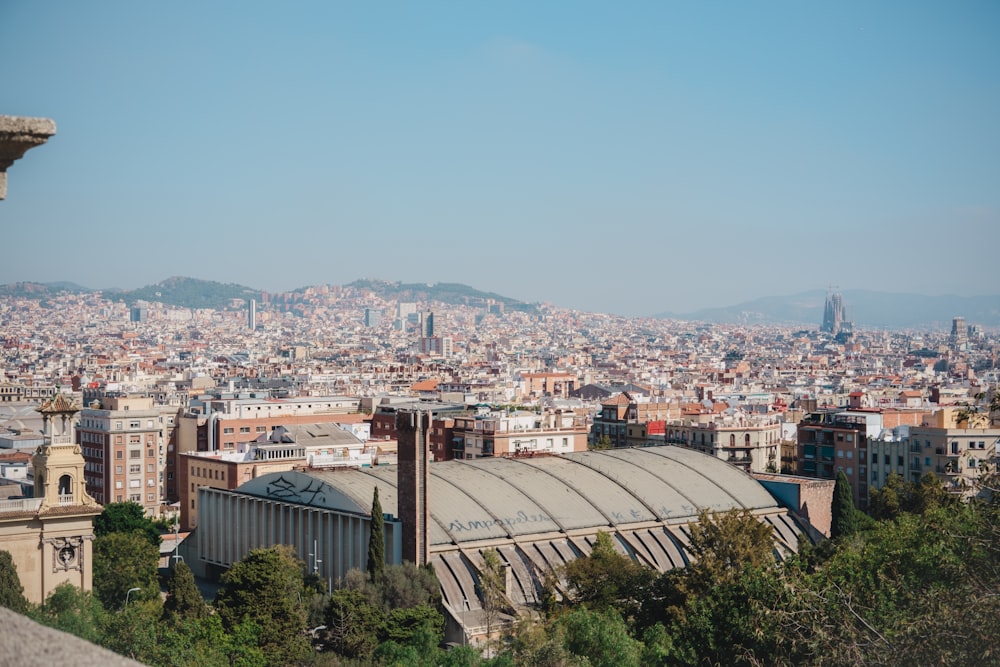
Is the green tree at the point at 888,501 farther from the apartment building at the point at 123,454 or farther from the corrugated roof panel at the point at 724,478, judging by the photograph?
the apartment building at the point at 123,454

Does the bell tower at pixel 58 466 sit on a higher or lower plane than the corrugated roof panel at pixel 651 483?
higher

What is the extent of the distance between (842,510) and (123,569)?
15523mm

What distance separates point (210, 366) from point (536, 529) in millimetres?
100822

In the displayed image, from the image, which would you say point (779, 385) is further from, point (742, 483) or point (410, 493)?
point (410, 493)

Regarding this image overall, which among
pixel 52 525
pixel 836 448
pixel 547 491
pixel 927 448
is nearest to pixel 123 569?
pixel 52 525

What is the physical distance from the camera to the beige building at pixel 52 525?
65.5 feet

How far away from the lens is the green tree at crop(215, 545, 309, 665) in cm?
1881

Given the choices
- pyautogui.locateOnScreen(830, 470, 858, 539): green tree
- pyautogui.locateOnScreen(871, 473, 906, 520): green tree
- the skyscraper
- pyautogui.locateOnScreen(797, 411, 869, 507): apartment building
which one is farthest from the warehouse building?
the skyscraper

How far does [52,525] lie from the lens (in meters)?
20.3

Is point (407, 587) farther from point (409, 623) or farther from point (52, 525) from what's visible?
point (52, 525)

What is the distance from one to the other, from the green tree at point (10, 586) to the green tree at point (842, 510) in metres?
18.0

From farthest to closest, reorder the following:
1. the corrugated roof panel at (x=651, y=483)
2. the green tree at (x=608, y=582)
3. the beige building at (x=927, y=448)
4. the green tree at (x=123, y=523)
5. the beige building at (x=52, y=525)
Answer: the beige building at (x=927, y=448), the green tree at (x=123, y=523), the corrugated roof panel at (x=651, y=483), the green tree at (x=608, y=582), the beige building at (x=52, y=525)

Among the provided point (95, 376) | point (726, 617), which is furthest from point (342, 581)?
point (95, 376)

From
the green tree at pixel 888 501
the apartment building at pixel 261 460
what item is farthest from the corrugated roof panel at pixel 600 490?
the green tree at pixel 888 501
